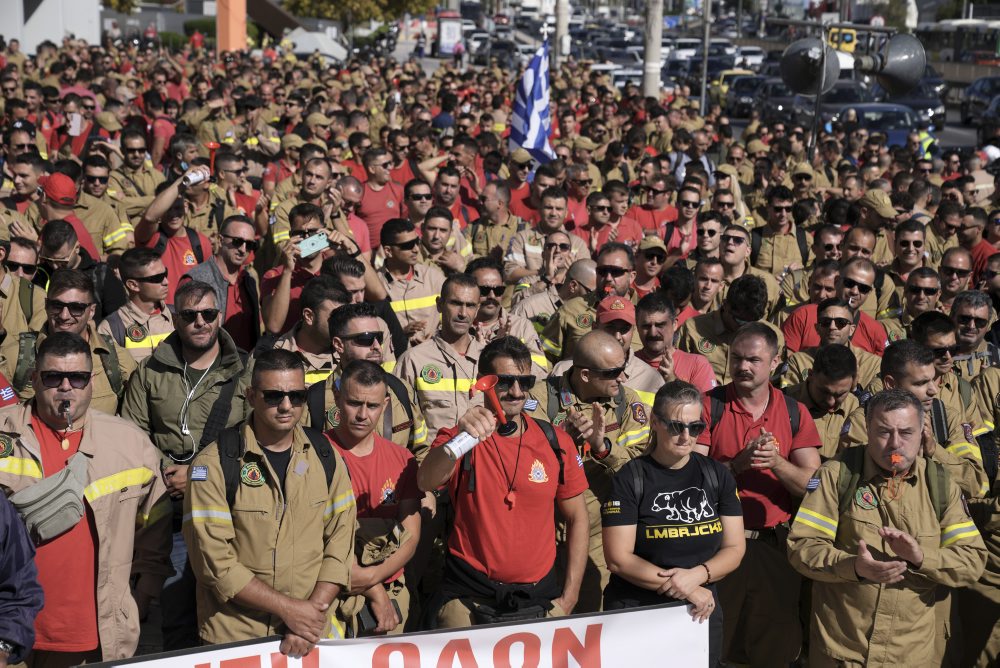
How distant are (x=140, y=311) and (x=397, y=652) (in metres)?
3.22

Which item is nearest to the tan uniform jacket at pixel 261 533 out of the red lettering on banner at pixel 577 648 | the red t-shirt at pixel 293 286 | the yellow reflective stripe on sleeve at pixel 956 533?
the red lettering on banner at pixel 577 648

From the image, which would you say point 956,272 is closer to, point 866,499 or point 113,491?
point 866,499

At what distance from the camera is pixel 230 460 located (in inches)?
199

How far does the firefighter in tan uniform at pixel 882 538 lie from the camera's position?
5418 millimetres

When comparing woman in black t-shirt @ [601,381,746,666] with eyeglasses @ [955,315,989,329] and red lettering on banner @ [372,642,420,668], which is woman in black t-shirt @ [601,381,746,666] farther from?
eyeglasses @ [955,315,989,329]

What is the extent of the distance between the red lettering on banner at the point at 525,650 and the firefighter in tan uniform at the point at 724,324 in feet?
9.67

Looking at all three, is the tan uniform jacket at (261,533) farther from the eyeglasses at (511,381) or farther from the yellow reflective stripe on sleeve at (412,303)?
the yellow reflective stripe on sleeve at (412,303)

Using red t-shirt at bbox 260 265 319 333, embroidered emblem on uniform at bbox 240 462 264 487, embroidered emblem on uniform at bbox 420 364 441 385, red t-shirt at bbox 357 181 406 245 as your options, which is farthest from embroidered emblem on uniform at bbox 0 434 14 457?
red t-shirt at bbox 357 181 406 245

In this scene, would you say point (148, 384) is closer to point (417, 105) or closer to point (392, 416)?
point (392, 416)

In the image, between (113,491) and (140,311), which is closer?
(113,491)

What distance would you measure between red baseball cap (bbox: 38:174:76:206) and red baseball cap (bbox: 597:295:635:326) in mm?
4870

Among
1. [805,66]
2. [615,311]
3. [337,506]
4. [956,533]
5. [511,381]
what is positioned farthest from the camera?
[805,66]

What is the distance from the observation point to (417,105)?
63.1ft

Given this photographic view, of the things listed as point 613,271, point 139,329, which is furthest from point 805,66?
point 139,329
